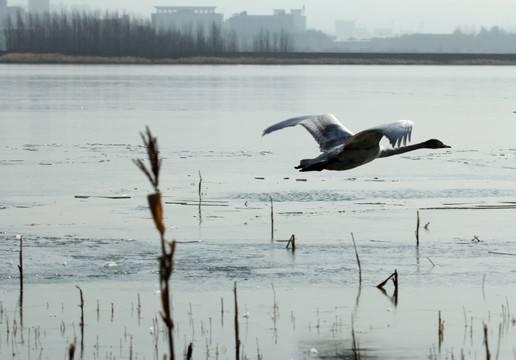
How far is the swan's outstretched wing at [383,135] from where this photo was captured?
9.09 metres

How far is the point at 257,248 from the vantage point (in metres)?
11.6

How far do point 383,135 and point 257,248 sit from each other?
8.41 feet

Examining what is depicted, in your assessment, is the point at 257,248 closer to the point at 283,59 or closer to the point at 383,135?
the point at 383,135

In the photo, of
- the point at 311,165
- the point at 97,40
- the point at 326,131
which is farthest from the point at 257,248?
the point at 97,40

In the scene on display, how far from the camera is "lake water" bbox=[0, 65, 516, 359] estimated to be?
328 inches

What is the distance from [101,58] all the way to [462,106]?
7775cm

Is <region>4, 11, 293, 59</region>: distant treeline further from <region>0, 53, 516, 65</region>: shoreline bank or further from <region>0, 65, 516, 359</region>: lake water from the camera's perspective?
<region>0, 65, 516, 359</region>: lake water

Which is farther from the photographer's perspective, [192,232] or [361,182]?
[361,182]

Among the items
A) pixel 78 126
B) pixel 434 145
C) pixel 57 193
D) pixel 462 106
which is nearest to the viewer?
pixel 434 145

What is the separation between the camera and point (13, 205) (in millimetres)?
14203

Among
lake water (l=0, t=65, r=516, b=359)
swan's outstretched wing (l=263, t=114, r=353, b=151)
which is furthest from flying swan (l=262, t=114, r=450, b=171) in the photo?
lake water (l=0, t=65, r=516, b=359)

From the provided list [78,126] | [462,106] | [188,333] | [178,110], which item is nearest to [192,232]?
[188,333]

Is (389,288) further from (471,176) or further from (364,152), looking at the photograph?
(471,176)

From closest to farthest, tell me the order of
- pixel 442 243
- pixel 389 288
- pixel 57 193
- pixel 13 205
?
pixel 389 288 < pixel 442 243 < pixel 13 205 < pixel 57 193
